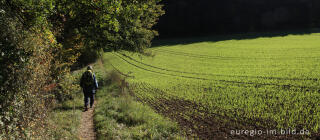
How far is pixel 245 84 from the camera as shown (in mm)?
13492

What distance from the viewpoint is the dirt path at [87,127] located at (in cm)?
699

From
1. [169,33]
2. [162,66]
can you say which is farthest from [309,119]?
[169,33]

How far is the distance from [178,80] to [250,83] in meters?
5.54

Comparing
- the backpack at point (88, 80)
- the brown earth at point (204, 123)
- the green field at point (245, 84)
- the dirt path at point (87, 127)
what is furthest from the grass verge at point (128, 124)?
the green field at point (245, 84)

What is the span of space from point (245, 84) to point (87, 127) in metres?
9.97

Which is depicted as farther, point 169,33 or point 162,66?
point 169,33

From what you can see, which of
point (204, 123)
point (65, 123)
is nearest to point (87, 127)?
point (65, 123)

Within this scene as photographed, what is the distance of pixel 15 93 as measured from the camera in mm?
5344

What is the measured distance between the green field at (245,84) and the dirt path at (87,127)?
394cm

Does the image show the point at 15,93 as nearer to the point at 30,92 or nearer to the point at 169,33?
the point at 30,92

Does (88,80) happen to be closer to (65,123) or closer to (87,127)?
(87,127)

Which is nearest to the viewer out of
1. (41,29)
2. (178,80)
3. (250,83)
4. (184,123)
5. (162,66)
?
(41,29)

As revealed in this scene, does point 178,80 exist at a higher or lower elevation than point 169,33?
lower

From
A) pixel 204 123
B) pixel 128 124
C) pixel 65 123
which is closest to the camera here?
pixel 65 123
